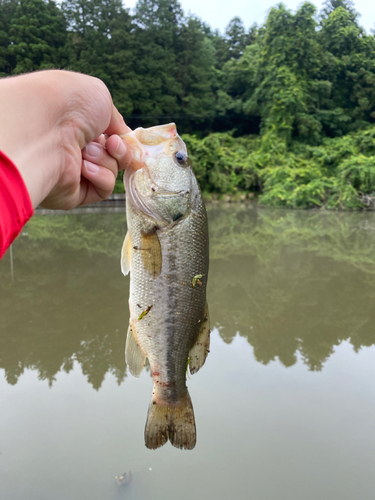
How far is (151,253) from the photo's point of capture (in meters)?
1.44

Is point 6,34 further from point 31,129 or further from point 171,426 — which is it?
point 171,426

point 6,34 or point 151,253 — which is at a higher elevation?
point 151,253

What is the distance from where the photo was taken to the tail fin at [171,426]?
148 cm

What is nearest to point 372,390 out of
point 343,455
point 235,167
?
point 343,455

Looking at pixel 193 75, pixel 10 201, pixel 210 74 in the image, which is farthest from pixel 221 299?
pixel 210 74

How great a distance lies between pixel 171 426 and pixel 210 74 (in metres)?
28.1

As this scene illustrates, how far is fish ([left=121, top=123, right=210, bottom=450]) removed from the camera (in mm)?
1454

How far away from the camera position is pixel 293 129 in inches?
885

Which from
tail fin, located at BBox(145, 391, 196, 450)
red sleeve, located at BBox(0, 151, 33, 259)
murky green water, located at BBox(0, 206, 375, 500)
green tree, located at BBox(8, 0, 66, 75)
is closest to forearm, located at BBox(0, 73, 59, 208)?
red sleeve, located at BBox(0, 151, 33, 259)

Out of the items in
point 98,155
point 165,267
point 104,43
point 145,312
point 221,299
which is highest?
point 98,155

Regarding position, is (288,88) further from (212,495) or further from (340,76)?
(212,495)

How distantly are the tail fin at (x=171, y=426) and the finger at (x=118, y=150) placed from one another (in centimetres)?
96

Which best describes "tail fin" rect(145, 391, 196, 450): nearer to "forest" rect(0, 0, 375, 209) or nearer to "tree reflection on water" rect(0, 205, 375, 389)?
"tree reflection on water" rect(0, 205, 375, 389)

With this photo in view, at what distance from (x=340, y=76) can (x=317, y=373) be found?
85.8ft
